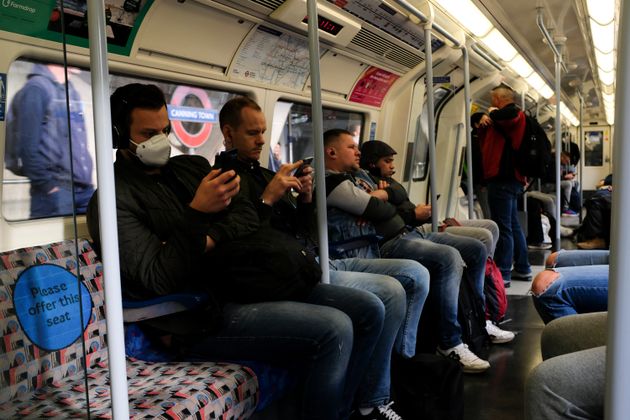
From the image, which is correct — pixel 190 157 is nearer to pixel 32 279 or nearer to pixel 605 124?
pixel 32 279

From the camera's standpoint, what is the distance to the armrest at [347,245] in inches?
119

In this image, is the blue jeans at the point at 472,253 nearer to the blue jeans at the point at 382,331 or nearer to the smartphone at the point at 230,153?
the blue jeans at the point at 382,331

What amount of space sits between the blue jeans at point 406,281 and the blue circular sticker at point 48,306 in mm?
1393

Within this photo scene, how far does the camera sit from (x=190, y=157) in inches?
97.0

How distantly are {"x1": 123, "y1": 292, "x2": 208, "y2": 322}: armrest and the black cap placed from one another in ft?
7.06

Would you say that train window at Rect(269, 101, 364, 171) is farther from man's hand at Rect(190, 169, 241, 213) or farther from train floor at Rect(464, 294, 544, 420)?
train floor at Rect(464, 294, 544, 420)

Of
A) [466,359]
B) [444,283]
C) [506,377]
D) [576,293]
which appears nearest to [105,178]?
[576,293]

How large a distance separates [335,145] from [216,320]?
1.58m

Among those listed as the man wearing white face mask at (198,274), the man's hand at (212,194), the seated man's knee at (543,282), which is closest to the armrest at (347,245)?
the man wearing white face mask at (198,274)

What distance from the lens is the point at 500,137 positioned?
5.27m

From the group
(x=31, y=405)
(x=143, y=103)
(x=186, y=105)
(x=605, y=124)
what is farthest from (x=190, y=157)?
(x=605, y=124)

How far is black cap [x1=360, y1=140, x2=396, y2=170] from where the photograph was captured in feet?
12.6

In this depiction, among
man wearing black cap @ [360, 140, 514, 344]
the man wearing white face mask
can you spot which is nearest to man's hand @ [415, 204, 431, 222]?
man wearing black cap @ [360, 140, 514, 344]

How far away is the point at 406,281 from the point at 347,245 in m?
0.39
